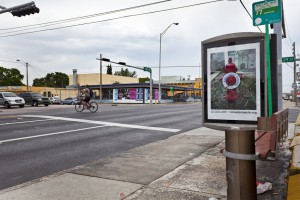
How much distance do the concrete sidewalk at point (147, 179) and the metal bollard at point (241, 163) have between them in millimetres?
1100

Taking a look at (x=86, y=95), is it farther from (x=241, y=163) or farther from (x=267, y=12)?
(x=241, y=163)

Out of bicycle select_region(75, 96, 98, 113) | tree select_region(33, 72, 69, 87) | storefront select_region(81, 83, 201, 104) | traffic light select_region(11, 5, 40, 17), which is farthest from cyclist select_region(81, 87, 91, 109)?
tree select_region(33, 72, 69, 87)

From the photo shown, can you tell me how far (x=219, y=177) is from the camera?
5.11 meters

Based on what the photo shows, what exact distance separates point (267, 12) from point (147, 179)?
3601 millimetres

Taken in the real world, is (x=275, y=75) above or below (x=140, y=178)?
above

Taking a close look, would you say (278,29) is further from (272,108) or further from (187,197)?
(187,197)

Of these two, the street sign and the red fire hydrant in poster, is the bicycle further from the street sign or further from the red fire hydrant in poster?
the street sign

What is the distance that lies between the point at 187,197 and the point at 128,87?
52058 mm

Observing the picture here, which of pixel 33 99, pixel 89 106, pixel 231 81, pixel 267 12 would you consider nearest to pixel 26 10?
pixel 89 106

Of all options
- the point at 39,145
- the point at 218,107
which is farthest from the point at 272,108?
the point at 39,145

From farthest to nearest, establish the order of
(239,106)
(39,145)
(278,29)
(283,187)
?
(39,145) → (278,29) → (239,106) → (283,187)

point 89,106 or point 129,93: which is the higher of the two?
point 129,93

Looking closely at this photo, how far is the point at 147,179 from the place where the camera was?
200 inches

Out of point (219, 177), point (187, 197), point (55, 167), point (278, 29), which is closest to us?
point (187, 197)
